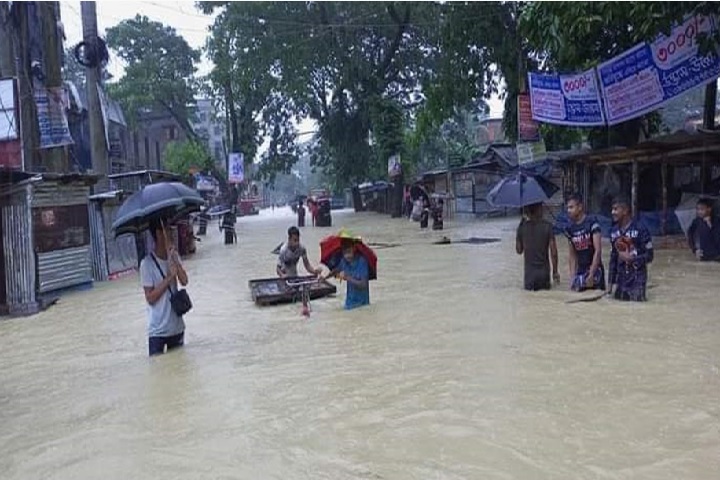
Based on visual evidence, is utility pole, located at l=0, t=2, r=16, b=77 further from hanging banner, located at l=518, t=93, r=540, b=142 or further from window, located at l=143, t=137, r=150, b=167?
window, located at l=143, t=137, r=150, b=167

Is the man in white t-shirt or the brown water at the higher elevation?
the man in white t-shirt

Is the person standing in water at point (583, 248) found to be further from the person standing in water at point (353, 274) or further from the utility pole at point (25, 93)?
the utility pole at point (25, 93)

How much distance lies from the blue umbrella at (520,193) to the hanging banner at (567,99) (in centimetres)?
517

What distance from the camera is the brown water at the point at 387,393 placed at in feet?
12.9

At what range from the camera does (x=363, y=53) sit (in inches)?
1471

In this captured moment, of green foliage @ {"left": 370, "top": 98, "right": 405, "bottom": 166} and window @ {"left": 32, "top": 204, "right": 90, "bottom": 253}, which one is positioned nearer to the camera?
window @ {"left": 32, "top": 204, "right": 90, "bottom": 253}

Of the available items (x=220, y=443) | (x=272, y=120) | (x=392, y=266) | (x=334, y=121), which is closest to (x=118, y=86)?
(x=272, y=120)

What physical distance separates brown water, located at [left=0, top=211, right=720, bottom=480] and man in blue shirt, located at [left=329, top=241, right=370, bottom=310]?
0.26 meters

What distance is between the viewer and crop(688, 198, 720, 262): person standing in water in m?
12.0

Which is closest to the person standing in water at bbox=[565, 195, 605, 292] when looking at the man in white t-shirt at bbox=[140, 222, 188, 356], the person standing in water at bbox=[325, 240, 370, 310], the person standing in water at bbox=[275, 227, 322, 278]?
the person standing in water at bbox=[325, 240, 370, 310]

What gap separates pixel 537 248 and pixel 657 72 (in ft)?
18.3

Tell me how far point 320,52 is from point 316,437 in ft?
113

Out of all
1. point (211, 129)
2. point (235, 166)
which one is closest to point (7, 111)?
point (235, 166)

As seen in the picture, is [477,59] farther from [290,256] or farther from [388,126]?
[388,126]
